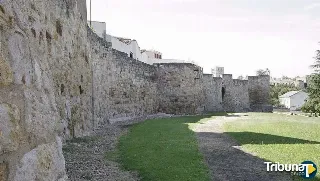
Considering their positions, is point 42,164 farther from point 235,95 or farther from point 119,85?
point 235,95

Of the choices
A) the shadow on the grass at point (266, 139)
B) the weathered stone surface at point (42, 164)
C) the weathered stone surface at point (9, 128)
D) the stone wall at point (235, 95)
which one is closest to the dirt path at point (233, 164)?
the shadow on the grass at point (266, 139)

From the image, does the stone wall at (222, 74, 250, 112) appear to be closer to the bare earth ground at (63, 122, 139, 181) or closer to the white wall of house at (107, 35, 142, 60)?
the white wall of house at (107, 35, 142, 60)

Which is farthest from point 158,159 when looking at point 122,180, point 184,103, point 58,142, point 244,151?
point 184,103

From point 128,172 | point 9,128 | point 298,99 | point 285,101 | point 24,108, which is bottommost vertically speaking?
point 285,101

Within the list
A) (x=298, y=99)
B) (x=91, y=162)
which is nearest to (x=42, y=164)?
(x=91, y=162)

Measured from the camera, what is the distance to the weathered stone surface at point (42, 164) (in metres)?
2.41

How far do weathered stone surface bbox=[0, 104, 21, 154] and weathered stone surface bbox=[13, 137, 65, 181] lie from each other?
15 centimetres

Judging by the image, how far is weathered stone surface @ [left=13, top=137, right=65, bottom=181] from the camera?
7.91ft

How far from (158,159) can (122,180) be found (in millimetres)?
1782

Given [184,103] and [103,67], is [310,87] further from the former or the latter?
[103,67]

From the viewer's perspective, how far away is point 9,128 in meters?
2.34

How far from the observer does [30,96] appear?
270 cm

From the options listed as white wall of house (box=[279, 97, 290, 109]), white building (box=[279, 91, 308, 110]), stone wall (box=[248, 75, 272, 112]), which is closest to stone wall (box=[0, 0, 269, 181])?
stone wall (box=[248, 75, 272, 112])

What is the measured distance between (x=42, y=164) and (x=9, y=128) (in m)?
0.45
